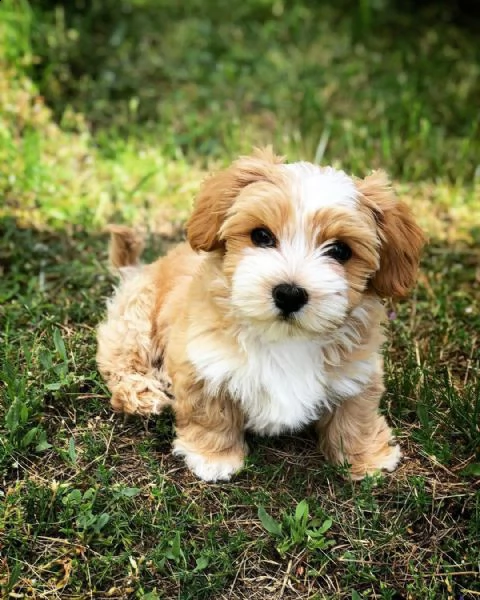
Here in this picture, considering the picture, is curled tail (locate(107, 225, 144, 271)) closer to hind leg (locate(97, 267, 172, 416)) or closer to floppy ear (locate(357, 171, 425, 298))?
hind leg (locate(97, 267, 172, 416))

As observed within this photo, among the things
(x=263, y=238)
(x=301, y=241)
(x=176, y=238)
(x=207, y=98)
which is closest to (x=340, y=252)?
(x=301, y=241)

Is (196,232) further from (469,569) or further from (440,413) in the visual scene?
(469,569)

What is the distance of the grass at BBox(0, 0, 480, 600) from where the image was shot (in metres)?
2.58

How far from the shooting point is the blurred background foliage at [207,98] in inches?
186

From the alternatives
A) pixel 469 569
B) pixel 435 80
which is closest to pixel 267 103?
pixel 435 80

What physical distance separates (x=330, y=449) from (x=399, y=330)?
40.0 inches

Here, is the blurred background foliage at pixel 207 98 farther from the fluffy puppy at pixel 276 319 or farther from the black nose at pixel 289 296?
the black nose at pixel 289 296

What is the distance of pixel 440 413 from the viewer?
3133mm

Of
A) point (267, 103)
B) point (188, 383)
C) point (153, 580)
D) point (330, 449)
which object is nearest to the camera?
point (153, 580)

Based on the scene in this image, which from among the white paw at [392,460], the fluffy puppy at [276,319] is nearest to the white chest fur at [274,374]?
the fluffy puppy at [276,319]

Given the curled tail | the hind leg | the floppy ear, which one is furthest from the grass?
the floppy ear

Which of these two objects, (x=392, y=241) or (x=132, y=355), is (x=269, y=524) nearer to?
(x=132, y=355)

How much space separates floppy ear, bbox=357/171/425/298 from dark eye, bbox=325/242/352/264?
156 mm

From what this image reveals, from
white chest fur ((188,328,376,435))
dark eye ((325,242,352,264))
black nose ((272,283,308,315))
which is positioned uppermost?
dark eye ((325,242,352,264))
